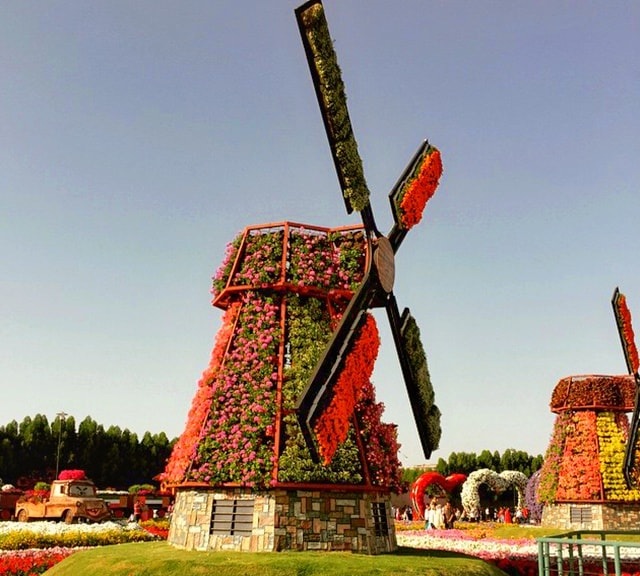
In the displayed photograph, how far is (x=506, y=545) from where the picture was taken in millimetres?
21906

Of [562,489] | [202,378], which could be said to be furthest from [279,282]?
[562,489]

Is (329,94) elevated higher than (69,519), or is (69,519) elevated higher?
(329,94)

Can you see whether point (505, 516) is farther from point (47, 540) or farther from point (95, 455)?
point (95, 455)

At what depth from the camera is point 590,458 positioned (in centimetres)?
2839

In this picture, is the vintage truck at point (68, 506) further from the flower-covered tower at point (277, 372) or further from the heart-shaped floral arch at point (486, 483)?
the heart-shaped floral arch at point (486, 483)

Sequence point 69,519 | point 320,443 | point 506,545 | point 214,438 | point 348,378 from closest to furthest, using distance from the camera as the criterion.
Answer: point 320,443
point 348,378
point 214,438
point 506,545
point 69,519

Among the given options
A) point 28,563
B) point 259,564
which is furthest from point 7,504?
point 259,564

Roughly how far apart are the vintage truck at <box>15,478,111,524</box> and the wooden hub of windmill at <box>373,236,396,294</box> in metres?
18.7

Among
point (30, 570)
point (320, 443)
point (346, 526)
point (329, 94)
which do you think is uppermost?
point (329, 94)

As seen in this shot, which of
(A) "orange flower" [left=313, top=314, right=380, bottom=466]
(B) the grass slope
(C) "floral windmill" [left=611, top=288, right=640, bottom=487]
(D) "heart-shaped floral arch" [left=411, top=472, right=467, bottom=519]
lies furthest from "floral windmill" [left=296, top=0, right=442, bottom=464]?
(D) "heart-shaped floral arch" [left=411, top=472, right=467, bottom=519]

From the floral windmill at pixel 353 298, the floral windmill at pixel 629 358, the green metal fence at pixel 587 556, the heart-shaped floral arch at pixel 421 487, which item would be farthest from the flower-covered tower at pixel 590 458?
the floral windmill at pixel 353 298

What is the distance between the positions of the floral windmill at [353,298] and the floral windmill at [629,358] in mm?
14326

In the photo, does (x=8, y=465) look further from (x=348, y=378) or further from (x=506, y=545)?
(x=348, y=378)

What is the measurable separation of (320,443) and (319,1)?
9.00 meters
